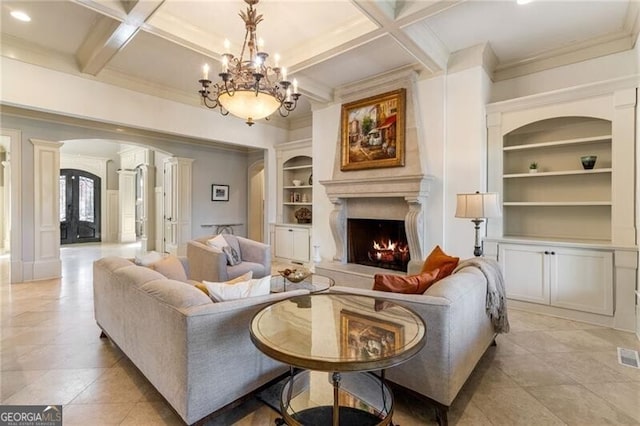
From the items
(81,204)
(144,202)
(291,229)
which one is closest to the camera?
(291,229)

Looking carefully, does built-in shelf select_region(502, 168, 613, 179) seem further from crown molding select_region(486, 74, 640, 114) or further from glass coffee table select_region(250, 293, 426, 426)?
glass coffee table select_region(250, 293, 426, 426)

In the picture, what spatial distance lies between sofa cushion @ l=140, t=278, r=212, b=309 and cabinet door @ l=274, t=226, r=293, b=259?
4.57 metres

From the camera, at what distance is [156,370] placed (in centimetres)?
191

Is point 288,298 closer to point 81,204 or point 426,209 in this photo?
point 426,209

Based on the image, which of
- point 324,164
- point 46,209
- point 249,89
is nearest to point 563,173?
point 324,164

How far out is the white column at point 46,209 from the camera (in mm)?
5336

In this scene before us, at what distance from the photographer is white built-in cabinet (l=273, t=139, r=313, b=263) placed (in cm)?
636

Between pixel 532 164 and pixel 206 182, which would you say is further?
pixel 206 182

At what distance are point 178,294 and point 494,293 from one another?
229 centimetres

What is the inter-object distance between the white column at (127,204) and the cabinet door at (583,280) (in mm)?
11597

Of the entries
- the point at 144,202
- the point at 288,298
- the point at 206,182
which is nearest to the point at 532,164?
the point at 288,298

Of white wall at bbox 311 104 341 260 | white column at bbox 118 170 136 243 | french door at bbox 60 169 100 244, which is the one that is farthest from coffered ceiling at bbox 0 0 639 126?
french door at bbox 60 169 100 244

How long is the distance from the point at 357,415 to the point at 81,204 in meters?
12.1

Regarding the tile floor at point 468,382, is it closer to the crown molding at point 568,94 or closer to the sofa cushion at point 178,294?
the sofa cushion at point 178,294
